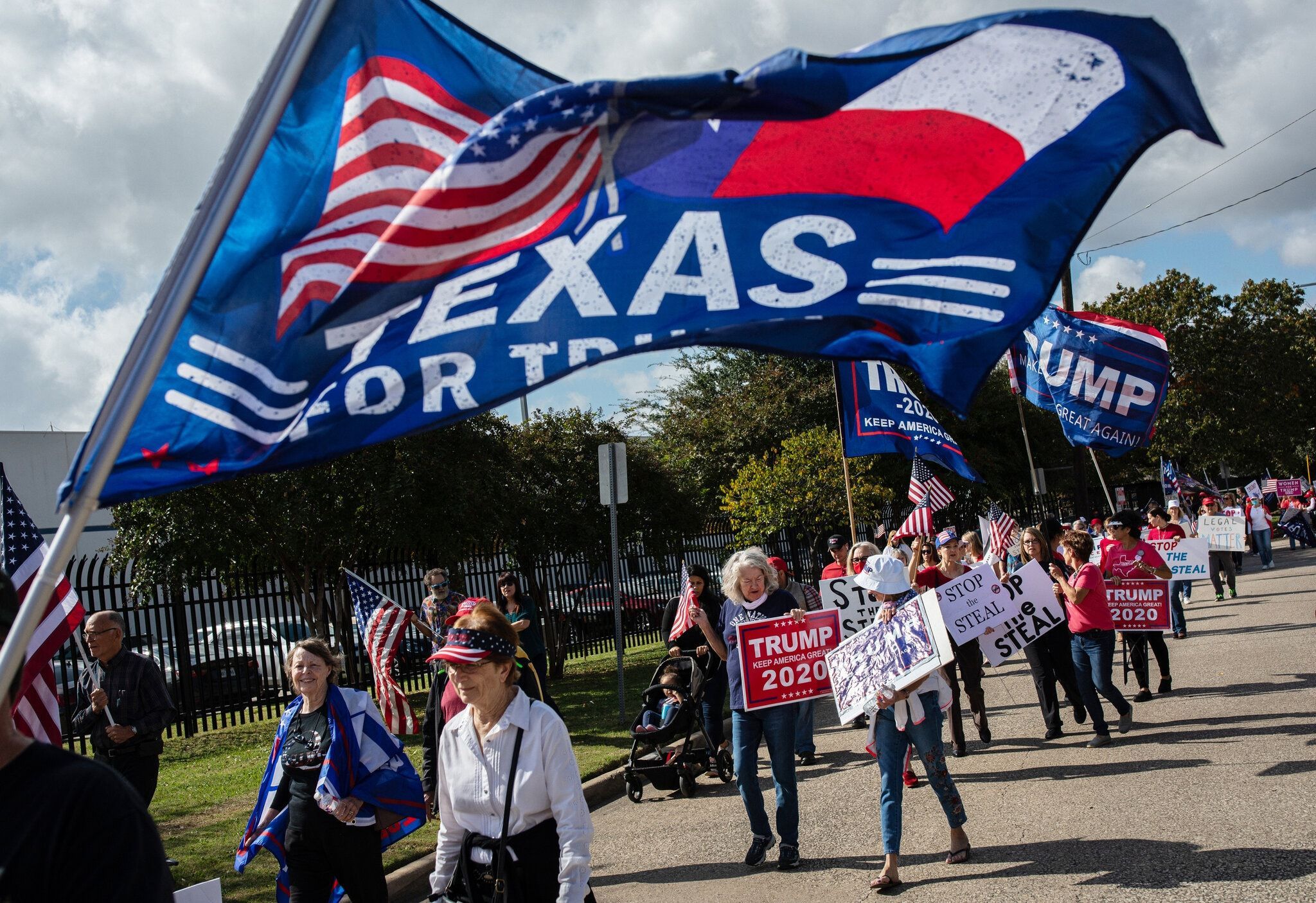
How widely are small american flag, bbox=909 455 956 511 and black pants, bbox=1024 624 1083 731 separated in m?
7.42

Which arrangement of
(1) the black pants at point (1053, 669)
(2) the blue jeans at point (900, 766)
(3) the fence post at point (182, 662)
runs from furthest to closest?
(3) the fence post at point (182, 662) → (1) the black pants at point (1053, 669) → (2) the blue jeans at point (900, 766)

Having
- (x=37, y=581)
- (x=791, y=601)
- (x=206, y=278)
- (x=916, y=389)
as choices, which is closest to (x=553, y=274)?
(x=206, y=278)

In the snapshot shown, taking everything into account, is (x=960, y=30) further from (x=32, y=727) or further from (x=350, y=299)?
(x=32, y=727)

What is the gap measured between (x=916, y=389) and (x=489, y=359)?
106ft

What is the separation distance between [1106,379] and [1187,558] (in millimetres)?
5658

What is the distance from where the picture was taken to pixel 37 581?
7.70ft

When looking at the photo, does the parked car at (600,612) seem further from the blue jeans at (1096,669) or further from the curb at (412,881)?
the curb at (412,881)

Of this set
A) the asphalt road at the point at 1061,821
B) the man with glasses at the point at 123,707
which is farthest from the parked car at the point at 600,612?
the man with glasses at the point at 123,707

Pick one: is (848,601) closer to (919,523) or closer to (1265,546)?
(919,523)

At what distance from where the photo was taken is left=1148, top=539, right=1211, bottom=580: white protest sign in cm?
1606

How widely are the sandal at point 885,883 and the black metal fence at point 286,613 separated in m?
8.31

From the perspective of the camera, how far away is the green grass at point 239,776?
321 inches

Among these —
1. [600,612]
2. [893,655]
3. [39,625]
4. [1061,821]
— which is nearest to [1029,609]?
[1061,821]

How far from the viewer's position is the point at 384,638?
9.64m
